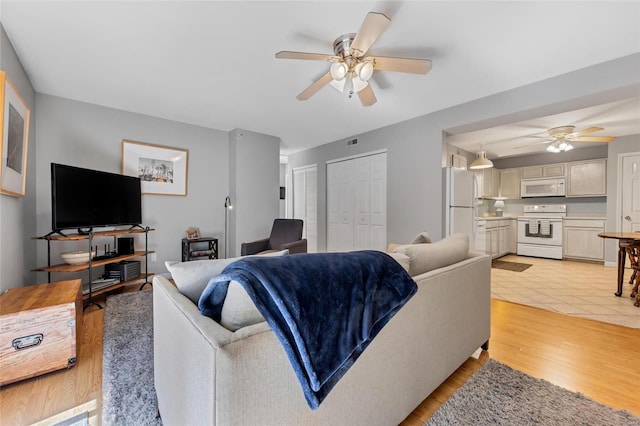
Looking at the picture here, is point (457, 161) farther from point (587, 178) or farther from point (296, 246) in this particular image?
point (296, 246)

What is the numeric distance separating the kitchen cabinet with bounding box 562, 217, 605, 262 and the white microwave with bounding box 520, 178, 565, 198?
60 cm

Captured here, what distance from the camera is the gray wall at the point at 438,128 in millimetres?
2342

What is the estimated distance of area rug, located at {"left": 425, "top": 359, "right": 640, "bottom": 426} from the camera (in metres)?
1.25

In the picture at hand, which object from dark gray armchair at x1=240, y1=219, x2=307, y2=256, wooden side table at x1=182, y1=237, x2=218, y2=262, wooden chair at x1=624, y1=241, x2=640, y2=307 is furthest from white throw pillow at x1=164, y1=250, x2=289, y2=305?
wooden chair at x1=624, y1=241, x2=640, y2=307

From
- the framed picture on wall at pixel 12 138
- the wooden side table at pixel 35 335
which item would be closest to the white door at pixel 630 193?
the wooden side table at pixel 35 335

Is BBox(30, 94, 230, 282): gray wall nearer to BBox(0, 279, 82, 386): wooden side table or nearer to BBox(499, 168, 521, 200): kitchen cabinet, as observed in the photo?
BBox(0, 279, 82, 386): wooden side table

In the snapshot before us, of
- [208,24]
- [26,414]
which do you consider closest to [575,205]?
[208,24]

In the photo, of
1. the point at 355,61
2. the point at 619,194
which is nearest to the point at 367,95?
the point at 355,61

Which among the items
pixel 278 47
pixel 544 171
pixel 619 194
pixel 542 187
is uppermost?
pixel 278 47

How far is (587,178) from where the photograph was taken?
520 centimetres

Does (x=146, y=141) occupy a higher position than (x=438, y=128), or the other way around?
(x=438, y=128)

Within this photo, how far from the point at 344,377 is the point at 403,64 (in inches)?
82.4

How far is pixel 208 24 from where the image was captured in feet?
6.18

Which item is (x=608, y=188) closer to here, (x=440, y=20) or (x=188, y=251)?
(x=440, y=20)
